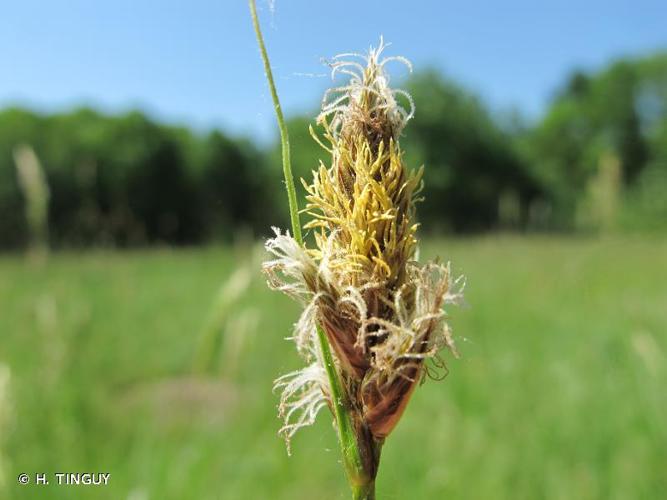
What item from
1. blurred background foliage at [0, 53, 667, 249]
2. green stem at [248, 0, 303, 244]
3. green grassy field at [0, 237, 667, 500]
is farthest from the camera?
blurred background foliage at [0, 53, 667, 249]

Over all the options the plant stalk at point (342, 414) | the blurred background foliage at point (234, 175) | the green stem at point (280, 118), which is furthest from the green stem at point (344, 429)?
the blurred background foliage at point (234, 175)

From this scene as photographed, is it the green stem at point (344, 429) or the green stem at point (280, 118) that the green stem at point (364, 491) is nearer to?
the green stem at point (344, 429)

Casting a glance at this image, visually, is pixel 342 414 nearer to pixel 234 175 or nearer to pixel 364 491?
pixel 364 491

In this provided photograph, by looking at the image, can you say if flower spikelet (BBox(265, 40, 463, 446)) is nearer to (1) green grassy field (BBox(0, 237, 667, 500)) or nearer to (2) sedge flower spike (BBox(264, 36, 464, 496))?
(2) sedge flower spike (BBox(264, 36, 464, 496))

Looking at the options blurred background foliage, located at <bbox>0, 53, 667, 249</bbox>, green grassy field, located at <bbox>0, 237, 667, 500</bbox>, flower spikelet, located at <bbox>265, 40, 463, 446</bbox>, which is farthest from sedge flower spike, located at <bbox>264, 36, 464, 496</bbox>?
blurred background foliage, located at <bbox>0, 53, 667, 249</bbox>

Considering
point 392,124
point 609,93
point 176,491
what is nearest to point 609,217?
point 176,491

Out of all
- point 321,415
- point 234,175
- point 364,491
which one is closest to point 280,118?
point 364,491
